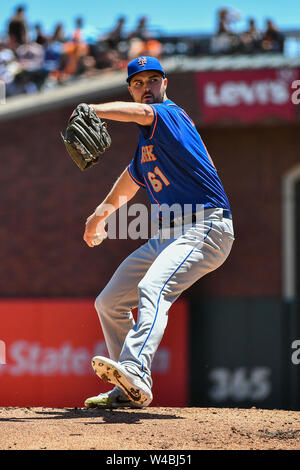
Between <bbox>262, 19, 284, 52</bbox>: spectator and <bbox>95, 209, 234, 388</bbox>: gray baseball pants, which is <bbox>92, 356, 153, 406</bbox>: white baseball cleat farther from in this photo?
<bbox>262, 19, 284, 52</bbox>: spectator

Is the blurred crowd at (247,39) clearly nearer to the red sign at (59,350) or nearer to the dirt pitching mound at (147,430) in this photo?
the red sign at (59,350)

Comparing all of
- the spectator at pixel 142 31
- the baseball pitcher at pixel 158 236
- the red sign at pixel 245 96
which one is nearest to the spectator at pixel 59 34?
the spectator at pixel 142 31

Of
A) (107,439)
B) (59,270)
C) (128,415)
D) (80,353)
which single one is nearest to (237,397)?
(80,353)

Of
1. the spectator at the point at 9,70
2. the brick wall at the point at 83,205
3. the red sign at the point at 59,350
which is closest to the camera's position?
the red sign at the point at 59,350

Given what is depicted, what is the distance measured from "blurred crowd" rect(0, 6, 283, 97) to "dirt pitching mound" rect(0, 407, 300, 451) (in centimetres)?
1126

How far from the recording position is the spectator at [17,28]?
16.1 metres

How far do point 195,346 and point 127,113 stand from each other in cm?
567

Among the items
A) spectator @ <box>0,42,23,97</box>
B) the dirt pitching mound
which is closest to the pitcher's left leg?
the dirt pitching mound

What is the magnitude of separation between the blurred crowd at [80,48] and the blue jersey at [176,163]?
11002mm

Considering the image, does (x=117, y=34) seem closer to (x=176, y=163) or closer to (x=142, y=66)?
(x=142, y=66)

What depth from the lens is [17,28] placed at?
1614 cm

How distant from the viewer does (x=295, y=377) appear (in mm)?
9492

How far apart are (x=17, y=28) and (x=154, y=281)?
12563 mm
